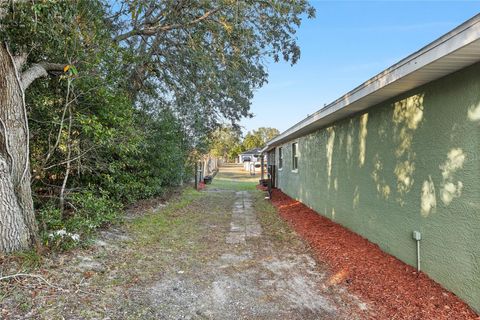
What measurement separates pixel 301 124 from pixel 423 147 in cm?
526

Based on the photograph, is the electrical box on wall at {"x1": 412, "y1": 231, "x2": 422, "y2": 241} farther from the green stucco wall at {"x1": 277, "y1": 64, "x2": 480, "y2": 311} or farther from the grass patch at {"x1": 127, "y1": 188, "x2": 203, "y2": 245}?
the grass patch at {"x1": 127, "y1": 188, "x2": 203, "y2": 245}

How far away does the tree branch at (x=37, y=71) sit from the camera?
453 cm

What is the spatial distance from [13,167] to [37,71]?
1.65 m

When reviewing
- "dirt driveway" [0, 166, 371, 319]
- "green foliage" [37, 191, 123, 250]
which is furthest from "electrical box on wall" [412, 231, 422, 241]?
"green foliage" [37, 191, 123, 250]

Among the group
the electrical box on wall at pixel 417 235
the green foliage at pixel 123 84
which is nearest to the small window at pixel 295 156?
the green foliage at pixel 123 84

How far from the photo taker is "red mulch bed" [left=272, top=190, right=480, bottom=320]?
3137 millimetres

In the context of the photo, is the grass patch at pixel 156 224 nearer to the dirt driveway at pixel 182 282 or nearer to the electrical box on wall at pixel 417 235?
the dirt driveway at pixel 182 282

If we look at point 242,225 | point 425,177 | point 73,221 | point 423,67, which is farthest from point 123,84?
point 425,177

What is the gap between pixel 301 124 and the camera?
361 inches

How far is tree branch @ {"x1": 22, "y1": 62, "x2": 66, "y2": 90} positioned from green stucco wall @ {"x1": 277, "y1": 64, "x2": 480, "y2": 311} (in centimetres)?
563

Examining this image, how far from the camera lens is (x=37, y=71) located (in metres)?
4.82

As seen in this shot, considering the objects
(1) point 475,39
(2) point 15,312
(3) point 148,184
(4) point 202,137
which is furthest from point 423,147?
(4) point 202,137

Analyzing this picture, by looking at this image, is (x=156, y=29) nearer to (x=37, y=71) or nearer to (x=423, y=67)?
(x=37, y=71)

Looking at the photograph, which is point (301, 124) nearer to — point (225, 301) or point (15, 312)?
point (225, 301)
